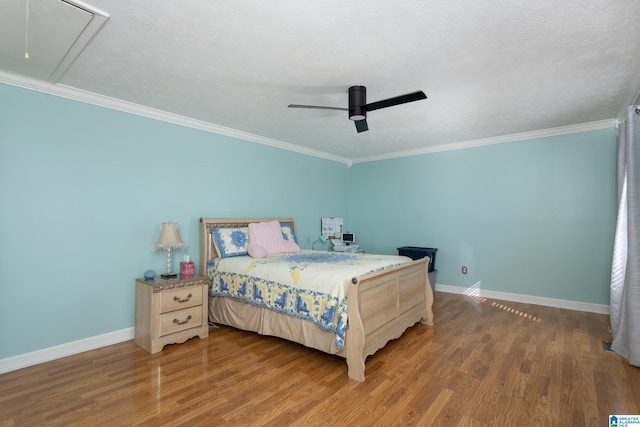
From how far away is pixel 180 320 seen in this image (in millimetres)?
3201

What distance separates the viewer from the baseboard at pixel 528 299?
163 inches

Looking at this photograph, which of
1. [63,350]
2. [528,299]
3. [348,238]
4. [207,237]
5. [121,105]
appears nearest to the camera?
[63,350]

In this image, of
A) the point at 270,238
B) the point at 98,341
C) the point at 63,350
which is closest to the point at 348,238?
the point at 270,238

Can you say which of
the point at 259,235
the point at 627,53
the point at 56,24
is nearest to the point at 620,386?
the point at 627,53

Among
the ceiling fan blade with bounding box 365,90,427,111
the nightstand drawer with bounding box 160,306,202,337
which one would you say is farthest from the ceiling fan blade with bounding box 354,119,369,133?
the nightstand drawer with bounding box 160,306,202,337

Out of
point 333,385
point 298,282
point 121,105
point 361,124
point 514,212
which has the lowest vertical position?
point 333,385

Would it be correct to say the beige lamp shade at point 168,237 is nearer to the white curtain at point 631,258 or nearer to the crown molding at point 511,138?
the crown molding at point 511,138

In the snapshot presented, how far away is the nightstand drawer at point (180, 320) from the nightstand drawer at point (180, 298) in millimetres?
49

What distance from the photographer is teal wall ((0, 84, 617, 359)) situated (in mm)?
2795

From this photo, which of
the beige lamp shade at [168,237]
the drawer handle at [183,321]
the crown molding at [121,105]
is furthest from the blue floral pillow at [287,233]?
the drawer handle at [183,321]

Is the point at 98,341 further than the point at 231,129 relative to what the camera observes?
No

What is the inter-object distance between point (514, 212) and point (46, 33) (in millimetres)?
5435

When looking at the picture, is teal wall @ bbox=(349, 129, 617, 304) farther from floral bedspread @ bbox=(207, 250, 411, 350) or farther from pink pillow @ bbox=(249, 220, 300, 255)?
pink pillow @ bbox=(249, 220, 300, 255)

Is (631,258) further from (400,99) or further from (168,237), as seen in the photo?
(168,237)
